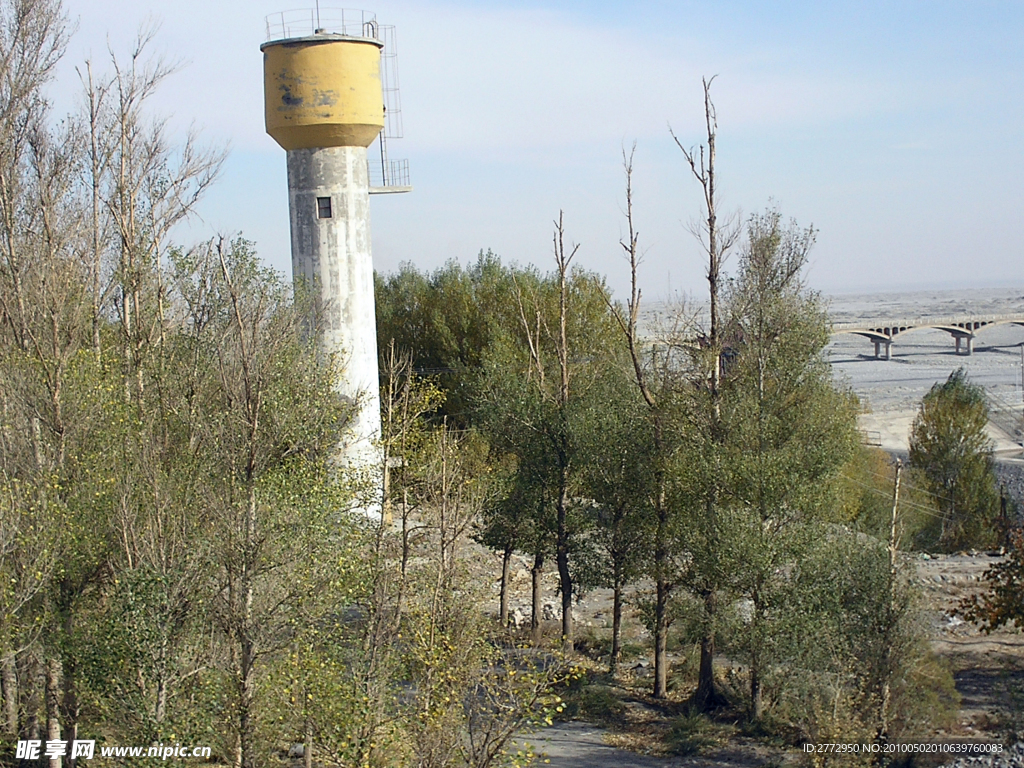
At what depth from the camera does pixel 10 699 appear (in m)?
12.4

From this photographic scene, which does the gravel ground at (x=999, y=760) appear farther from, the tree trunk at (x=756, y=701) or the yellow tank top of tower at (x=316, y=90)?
the yellow tank top of tower at (x=316, y=90)

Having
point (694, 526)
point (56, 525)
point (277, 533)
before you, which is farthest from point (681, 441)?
point (56, 525)

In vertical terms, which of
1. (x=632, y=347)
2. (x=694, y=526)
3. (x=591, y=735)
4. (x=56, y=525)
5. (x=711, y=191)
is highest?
(x=711, y=191)

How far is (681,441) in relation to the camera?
17188 millimetres

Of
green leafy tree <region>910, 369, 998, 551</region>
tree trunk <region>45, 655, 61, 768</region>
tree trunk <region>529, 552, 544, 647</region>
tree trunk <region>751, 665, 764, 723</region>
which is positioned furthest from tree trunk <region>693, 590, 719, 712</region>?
green leafy tree <region>910, 369, 998, 551</region>

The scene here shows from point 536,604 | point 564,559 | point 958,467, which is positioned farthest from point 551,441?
point 958,467

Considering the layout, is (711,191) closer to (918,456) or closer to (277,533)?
(277,533)

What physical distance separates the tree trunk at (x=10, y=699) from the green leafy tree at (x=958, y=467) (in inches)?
1138

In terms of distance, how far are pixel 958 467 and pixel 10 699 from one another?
3055 centimetres

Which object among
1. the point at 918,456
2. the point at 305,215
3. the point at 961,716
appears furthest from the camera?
the point at 918,456

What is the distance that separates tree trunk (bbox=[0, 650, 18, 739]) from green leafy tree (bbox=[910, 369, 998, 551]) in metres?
28.9

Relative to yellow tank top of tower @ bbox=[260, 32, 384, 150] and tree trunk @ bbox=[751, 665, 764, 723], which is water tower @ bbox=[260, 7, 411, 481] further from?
tree trunk @ bbox=[751, 665, 764, 723]

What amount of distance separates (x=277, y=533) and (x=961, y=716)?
35.7 ft

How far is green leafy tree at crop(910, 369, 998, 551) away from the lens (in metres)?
33.7
